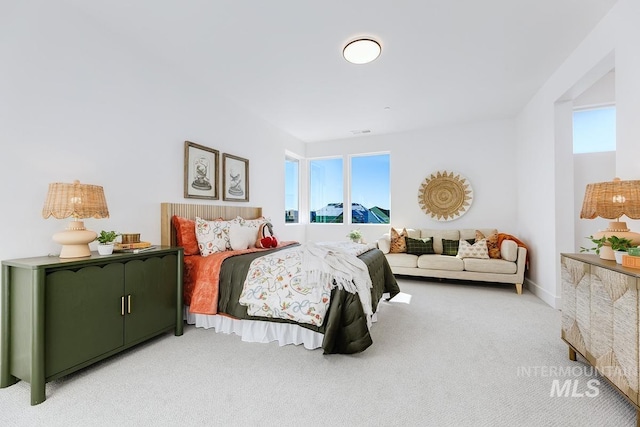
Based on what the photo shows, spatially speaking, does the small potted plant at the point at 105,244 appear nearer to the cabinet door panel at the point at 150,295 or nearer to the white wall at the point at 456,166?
the cabinet door panel at the point at 150,295

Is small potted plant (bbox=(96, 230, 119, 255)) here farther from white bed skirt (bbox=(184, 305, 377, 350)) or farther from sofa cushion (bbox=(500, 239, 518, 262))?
sofa cushion (bbox=(500, 239, 518, 262))

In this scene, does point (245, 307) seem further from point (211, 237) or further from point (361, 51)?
point (361, 51)

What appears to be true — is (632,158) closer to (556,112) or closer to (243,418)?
(556,112)

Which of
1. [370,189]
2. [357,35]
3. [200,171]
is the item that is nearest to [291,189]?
[370,189]

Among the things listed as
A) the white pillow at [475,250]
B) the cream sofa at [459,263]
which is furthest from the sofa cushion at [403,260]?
the white pillow at [475,250]

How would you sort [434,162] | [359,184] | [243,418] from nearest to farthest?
1. [243,418]
2. [434,162]
3. [359,184]

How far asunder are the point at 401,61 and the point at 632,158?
2.09 meters

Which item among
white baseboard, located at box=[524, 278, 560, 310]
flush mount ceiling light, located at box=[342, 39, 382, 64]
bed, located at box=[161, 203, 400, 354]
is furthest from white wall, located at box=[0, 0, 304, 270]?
white baseboard, located at box=[524, 278, 560, 310]

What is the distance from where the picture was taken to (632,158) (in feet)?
6.92

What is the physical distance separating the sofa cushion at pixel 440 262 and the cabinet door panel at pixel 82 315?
3952 mm

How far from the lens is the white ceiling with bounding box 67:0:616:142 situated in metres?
2.28

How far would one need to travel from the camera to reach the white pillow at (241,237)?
127 inches

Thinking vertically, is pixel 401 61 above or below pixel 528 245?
above

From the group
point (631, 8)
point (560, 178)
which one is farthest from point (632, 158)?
point (560, 178)
